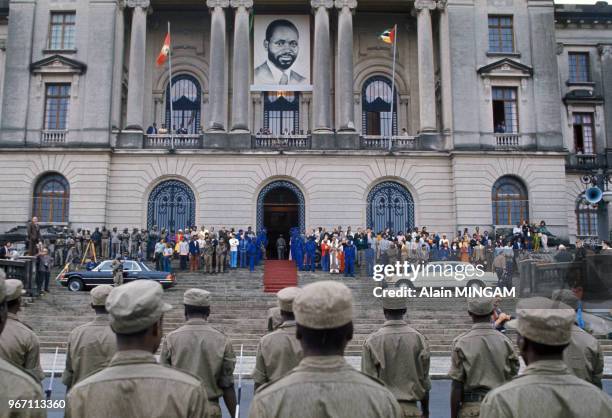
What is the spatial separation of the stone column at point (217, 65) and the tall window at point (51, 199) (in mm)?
8609

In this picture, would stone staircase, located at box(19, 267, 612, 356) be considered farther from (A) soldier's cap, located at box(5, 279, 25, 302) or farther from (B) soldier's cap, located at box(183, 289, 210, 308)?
(A) soldier's cap, located at box(5, 279, 25, 302)

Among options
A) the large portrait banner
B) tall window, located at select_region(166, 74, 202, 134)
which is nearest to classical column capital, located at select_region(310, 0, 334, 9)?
the large portrait banner

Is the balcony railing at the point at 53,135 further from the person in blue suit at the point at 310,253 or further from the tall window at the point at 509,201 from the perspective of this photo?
the tall window at the point at 509,201

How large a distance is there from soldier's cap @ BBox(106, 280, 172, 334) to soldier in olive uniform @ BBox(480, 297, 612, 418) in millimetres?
1907

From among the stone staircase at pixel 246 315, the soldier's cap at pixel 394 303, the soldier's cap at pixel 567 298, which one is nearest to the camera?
the soldier's cap at pixel 567 298

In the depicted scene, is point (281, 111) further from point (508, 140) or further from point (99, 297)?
point (99, 297)

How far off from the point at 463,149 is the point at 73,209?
21.1 m

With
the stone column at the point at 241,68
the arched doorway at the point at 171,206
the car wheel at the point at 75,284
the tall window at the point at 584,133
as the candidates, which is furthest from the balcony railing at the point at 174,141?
the tall window at the point at 584,133

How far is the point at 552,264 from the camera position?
19516 millimetres

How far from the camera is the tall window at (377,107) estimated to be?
36.2 metres

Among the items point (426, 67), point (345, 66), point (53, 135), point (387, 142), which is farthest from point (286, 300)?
point (53, 135)

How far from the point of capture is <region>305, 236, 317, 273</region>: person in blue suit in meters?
26.5

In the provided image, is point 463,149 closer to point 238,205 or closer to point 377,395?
point 238,205

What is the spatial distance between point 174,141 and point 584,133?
26363 millimetres
